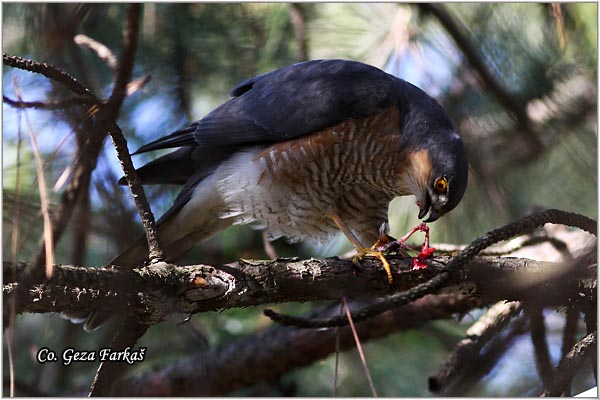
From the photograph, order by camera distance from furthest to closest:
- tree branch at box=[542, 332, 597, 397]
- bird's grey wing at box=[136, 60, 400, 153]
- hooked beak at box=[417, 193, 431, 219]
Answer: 1. bird's grey wing at box=[136, 60, 400, 153]
2. hooked beak at box=[417, 193, 431, 219]
3. tree branch at box=[542, 332, 597, 397]

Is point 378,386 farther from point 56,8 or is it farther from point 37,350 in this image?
point 56,8

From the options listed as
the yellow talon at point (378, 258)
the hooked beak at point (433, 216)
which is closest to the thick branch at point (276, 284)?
the yellow talon at point (378, 258)

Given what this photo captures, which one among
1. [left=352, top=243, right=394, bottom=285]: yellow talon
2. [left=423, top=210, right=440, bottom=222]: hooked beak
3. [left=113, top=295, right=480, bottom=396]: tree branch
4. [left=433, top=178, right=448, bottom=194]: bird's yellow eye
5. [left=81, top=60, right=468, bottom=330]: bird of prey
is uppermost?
[left=81, top=60, right=468, bottom=330]: bird of prey

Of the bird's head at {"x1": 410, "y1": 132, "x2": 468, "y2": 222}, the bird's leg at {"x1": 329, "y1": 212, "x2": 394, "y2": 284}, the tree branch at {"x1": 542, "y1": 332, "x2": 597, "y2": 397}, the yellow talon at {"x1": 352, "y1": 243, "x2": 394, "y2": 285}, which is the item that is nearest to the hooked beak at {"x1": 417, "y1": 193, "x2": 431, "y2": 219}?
the bird's head at {"x1": 410, "y1": 132, "x2": 468, "y2": 222}

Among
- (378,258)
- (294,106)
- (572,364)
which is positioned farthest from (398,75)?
(572,364)

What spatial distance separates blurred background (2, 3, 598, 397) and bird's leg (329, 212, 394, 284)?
557 millimetres

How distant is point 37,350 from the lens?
132 inches

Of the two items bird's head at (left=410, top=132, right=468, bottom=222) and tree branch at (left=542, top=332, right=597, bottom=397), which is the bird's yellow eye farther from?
tree branch at (left=542, top=332, right=597, bottom=397)

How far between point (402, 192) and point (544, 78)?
1025 millimetres

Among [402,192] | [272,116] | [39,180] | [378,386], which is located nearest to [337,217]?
[402,192]

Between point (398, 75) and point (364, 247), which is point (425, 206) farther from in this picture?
point (398, 75)

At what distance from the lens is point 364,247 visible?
3564mm

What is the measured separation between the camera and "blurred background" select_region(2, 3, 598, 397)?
11.7 ft

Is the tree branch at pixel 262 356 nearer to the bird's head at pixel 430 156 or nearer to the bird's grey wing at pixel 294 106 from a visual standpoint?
the bird's head at pixel 430 156
